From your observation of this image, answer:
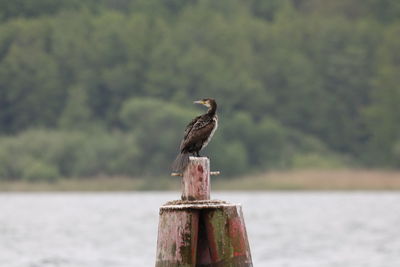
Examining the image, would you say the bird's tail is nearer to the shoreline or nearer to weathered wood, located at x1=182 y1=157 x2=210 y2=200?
weathered wood, located at x1=182 y1=157 x2=210 y2=200

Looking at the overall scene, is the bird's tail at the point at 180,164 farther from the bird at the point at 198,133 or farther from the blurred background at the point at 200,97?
the blurred background at the point at 200,97

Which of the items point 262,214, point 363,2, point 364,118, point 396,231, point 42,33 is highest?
point 363,2

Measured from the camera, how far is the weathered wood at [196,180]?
1117 centimetres

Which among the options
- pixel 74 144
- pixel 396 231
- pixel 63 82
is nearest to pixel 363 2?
pixel 63 82

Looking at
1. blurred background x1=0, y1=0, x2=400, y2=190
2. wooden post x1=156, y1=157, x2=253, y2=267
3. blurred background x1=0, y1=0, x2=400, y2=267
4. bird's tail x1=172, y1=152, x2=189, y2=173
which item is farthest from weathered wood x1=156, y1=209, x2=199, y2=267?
blurred background x1=0, y1=0, x2=400, y2=190

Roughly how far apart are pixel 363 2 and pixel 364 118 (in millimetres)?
16556

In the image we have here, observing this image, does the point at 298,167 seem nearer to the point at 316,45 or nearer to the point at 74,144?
the point at 74,144

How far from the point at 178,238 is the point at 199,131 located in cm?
136

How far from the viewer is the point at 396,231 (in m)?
31.6

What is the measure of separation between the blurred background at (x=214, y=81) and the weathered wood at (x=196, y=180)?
55.8 meters

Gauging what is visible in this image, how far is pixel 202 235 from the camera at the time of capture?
11055 mm

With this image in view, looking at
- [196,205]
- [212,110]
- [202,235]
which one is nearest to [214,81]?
[212,110]

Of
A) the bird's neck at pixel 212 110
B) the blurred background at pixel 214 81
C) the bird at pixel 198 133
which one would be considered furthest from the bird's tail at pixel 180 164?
the blurred background at pixel 214 81

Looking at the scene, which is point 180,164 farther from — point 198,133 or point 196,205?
point 198,133
